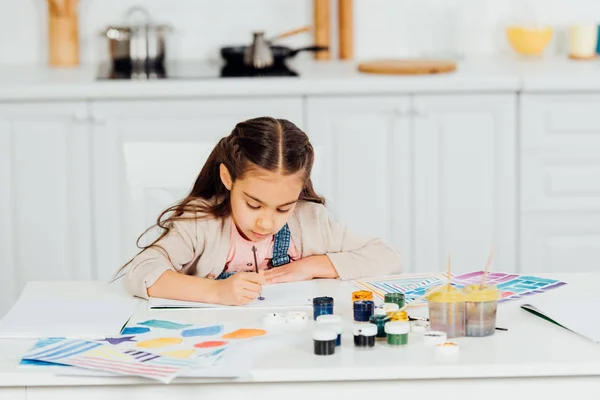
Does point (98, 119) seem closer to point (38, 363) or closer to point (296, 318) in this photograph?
point (296, 318)

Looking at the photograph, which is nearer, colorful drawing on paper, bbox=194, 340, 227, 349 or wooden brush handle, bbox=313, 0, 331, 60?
colorful drawing on paper, bbox=194, 340, 227, 349

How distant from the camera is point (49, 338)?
5.35ft

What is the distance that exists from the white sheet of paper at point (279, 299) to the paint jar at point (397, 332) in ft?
0.95

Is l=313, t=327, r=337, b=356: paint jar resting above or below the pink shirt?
below

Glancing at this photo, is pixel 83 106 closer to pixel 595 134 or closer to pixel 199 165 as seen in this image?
pixel 199 165

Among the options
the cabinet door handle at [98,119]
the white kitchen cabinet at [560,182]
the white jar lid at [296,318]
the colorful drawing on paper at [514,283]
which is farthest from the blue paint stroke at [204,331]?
the white kitchen cabinet at [560,182]

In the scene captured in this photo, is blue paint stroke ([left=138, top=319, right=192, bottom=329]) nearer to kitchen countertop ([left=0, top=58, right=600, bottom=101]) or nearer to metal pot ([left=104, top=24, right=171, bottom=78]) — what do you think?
kitchen countertop ([left=0, top=58, right=600, bottom=101])

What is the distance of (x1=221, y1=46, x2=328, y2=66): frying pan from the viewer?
3562 mm

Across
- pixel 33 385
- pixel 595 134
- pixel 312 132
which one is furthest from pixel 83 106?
pixel 33 385

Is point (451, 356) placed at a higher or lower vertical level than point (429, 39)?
lower

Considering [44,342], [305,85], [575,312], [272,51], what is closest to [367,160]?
[305,85]

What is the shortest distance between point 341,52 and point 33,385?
266 cm

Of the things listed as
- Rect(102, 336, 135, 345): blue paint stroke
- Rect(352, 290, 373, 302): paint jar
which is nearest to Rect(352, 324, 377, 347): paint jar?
Rect(352, 290, 373, 302): paint jar

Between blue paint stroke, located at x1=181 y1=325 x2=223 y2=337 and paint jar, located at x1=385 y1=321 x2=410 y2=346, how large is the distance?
0.90 feet
